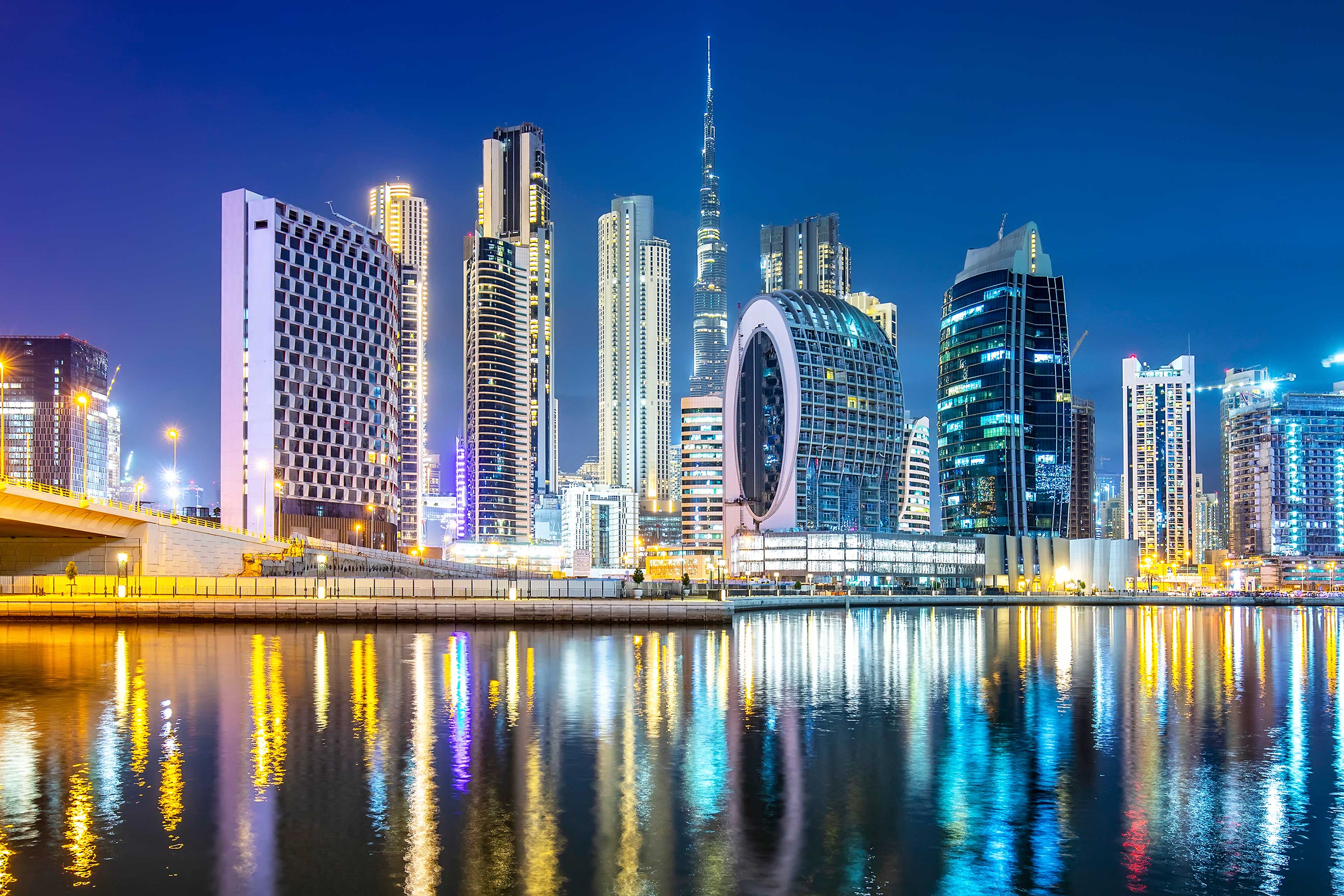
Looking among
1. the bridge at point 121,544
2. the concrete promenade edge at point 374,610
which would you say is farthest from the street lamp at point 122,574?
the concrete promenade edge at point 374,610

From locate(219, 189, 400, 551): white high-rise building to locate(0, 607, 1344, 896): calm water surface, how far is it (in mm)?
109152

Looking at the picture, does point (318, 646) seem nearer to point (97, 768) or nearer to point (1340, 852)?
point (97, 768)

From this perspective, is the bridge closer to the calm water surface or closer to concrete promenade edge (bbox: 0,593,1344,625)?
concrete promenade edge (bbox: 0,593,1344,625)

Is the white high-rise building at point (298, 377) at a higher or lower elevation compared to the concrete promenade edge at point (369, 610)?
higher

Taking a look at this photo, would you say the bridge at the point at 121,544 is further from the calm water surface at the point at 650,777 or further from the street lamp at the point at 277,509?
the street lamp at the point at 277,509

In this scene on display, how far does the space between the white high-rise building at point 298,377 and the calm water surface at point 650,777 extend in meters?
109

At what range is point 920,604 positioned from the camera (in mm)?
175375

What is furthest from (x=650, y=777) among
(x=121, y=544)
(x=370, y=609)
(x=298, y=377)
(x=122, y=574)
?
(x=298, y=377)

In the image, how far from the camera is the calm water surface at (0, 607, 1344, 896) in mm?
20469

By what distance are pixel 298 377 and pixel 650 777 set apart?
495 feet

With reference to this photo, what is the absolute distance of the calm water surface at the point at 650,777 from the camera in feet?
67.2

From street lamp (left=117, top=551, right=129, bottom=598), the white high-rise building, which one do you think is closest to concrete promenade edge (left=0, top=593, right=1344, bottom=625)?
street lamp (left=117, top=551, right=129, bottom=598)

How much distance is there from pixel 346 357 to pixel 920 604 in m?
95.6

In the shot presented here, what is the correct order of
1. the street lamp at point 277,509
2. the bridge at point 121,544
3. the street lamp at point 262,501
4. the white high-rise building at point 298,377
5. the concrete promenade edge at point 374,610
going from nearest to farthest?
1. the concrete promenade edge at point 374,610
2. the bridge at point 121,544
3. the street lamp at point 262,501
4. the street lamp at point 277,509
5. the white high-rise building at point 298,377
